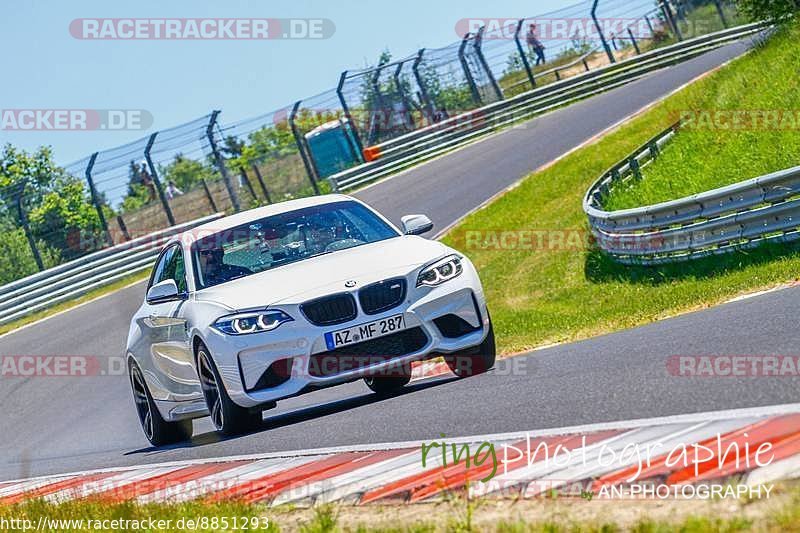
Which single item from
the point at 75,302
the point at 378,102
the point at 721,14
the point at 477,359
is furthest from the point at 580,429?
the point at 721,14

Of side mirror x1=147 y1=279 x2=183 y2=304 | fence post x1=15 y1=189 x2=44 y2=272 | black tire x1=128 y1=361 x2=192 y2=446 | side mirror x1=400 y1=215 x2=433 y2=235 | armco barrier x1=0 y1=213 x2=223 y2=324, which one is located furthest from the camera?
fence post x1=15 y1=189 x2=44 y2=272

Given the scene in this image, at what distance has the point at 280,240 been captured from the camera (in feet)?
32.2

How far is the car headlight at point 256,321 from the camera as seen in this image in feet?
28.3

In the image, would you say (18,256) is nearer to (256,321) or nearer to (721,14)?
(256,321)

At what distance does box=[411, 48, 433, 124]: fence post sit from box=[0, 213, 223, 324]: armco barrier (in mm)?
8663

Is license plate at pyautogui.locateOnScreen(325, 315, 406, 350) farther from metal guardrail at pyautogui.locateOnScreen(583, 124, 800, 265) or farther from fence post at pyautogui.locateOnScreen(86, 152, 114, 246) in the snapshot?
fence post at pyautogui.locateOnScreen(86, 152, 114, 246)

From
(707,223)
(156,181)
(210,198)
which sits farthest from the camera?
(210,198)

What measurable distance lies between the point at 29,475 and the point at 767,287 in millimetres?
6877

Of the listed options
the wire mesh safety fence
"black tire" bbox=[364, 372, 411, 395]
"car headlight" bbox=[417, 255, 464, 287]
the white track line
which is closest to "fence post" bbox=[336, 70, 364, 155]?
the wire mesh safety fence

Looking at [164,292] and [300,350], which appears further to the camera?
[164,292]

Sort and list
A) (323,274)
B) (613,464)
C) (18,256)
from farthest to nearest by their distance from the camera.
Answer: (18,256), (323,274), (613,464)

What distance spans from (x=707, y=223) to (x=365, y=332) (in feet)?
22.8

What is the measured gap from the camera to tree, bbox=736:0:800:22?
24422mm

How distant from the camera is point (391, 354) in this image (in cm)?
884
